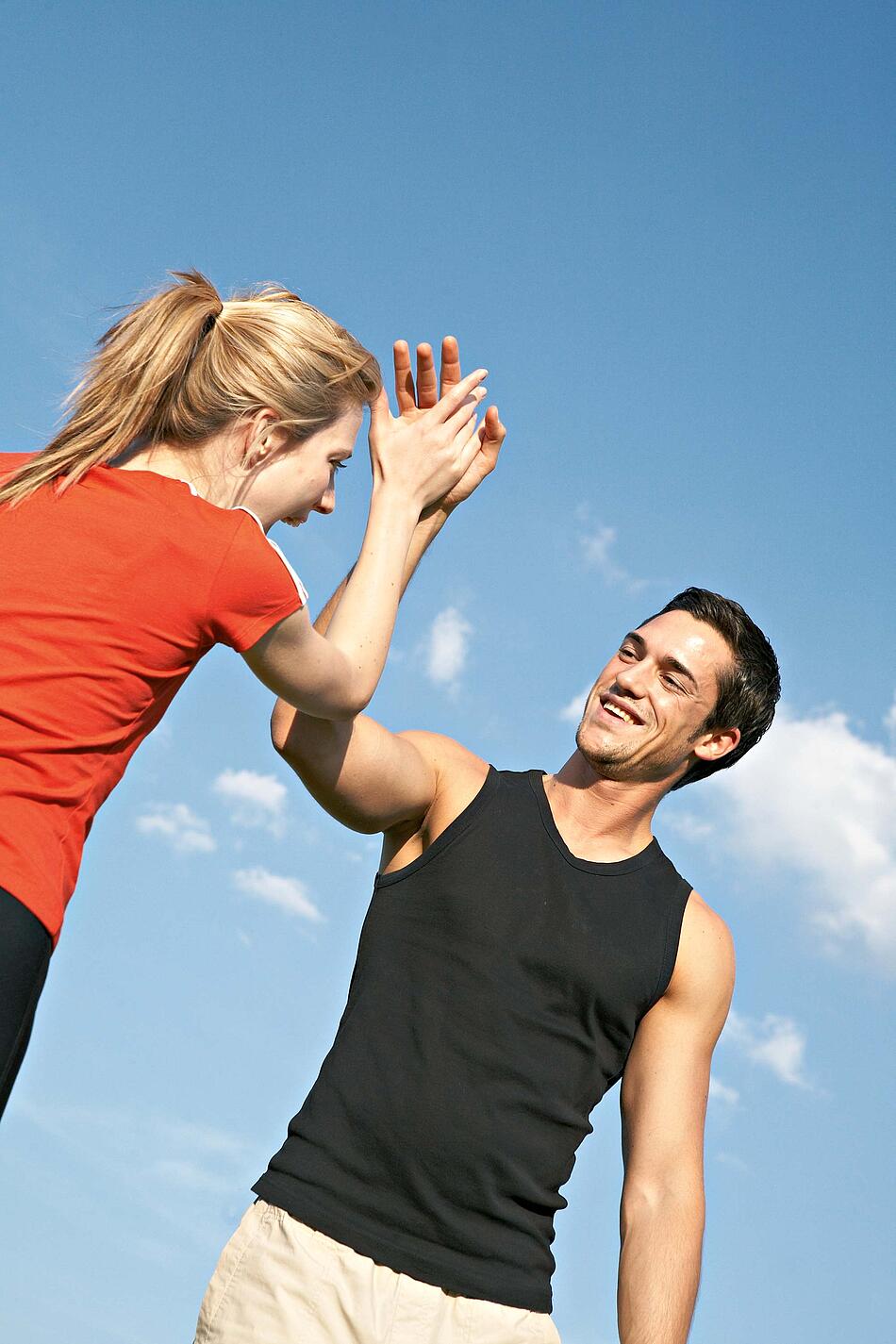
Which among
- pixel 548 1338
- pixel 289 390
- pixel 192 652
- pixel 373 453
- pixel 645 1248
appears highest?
pixel 373 453

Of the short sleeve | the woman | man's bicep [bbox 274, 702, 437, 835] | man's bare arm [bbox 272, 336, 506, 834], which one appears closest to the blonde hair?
the woman

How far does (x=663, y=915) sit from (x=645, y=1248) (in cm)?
104

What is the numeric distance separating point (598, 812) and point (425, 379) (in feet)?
5.10

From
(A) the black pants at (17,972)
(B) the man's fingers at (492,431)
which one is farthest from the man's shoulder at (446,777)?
(A) the black pants at (17,972)

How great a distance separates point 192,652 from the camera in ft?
11.0

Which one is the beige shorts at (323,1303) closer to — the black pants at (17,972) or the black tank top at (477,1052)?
the black tank top at (477,1052)

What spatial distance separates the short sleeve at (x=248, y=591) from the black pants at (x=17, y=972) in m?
0.81

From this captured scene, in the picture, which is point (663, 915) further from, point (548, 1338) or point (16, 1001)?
point (16, 1001)

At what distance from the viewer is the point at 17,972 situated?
2.88 meters

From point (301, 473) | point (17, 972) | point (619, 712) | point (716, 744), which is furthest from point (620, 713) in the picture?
point (17, 972)

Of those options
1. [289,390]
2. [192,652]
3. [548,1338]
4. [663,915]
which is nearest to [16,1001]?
[192,652]

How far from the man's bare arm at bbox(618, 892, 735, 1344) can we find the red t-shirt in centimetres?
198

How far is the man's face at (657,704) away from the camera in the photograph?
495 cm

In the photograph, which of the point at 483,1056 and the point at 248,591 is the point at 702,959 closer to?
the point at 483,1056
